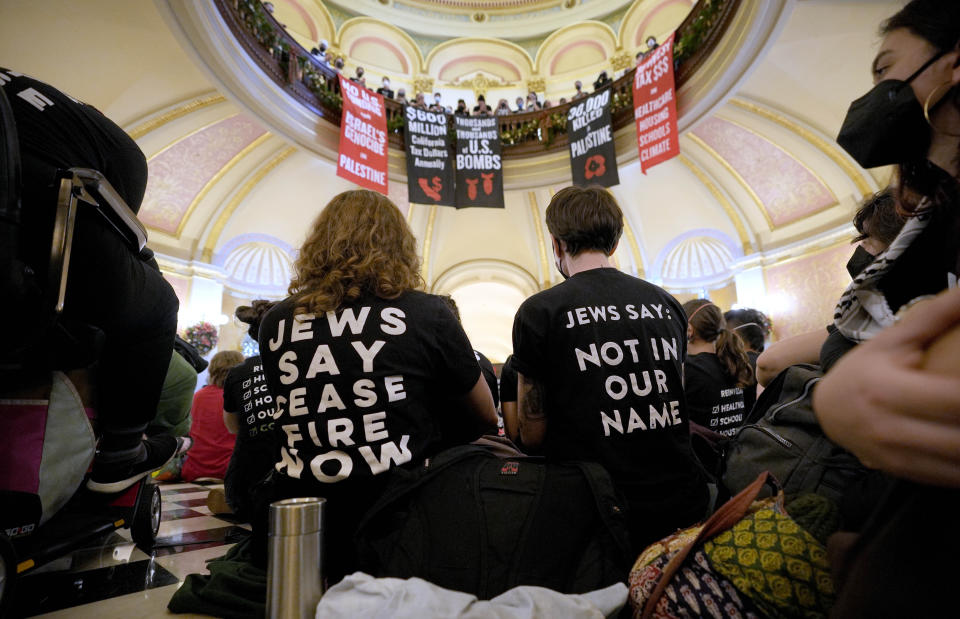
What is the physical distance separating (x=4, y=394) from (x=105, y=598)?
2.63ft

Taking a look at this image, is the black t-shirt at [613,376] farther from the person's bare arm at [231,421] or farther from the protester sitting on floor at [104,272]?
the person's bare arm at [231,421]

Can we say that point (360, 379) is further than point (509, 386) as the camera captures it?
No

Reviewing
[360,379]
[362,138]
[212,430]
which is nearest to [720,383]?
[360,379]

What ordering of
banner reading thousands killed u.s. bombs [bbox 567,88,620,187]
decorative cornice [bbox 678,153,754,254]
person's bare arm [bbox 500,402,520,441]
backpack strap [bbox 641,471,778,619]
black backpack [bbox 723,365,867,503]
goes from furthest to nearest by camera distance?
decorative cornice [bbox 678,153,754,254] < banner reading thousands killed u.s. bombs [bbox 567,88,620,187] < person's bare arm [bbox 500,402,520,441] < black backpack [bbox 723,365,867,503] < backpack strap [bbox 641,471,778,619]

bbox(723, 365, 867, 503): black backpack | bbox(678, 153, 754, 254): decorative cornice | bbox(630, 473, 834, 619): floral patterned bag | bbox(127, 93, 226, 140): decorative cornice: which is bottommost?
bbox(630, 473, 834, 619): floral patterned bag

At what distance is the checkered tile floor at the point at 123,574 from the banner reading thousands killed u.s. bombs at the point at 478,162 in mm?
7285

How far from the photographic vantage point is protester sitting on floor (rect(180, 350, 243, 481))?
14.3 feet

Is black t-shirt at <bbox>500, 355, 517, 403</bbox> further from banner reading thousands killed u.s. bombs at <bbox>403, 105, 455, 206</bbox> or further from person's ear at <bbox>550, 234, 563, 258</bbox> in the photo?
banner reading thousands killed u.s. bombs at <bbox>403, 105, 455, 206</bbox>

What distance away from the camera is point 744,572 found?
3.19ft

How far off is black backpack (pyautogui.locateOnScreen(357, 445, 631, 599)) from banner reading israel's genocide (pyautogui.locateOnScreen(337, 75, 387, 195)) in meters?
7.13

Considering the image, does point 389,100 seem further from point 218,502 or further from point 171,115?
point 218,502

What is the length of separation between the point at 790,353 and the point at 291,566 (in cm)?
175

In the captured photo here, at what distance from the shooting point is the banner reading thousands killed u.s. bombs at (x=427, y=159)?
8.70 meters

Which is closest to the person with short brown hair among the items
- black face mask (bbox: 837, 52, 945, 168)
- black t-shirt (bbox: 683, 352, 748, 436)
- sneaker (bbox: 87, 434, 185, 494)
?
black face mask (bbox: 837, 52, 945, 168)
